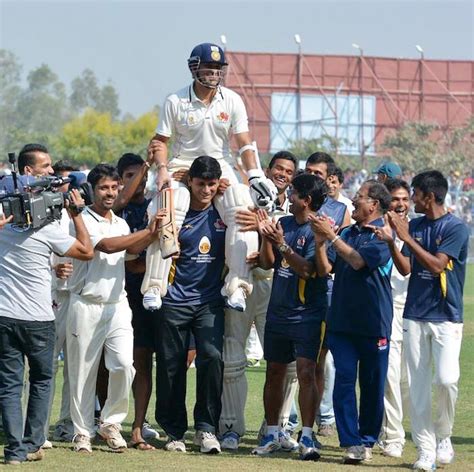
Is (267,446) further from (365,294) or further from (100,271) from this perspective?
(100,271)

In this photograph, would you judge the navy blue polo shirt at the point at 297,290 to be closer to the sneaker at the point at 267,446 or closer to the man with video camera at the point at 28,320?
the sneaker at the point at 267,446

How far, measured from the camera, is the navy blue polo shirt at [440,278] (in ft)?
31.1

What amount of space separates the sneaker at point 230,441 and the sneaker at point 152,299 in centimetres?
123

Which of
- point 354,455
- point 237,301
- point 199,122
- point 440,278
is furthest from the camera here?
point 199,122

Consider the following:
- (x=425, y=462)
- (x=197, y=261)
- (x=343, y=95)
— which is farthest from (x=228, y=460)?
(x=343, y=95)

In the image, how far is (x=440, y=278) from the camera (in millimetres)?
9508

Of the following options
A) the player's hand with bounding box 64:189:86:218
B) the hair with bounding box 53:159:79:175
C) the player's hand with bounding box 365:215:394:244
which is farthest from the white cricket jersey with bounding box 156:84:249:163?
the hair with bounding box 53:159:79:175

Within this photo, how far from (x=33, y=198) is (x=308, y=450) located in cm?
280

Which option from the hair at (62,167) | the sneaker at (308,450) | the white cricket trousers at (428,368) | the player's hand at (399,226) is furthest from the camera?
the hair at (62,167)

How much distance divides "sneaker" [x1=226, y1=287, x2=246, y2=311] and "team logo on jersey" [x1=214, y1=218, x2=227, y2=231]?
0.52m

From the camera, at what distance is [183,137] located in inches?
416

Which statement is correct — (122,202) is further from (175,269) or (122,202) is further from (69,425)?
(69,425)

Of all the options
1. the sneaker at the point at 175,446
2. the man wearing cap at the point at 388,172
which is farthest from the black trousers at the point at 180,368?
the man wearing cap at the point at 388,172

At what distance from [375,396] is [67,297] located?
261 centimetres
